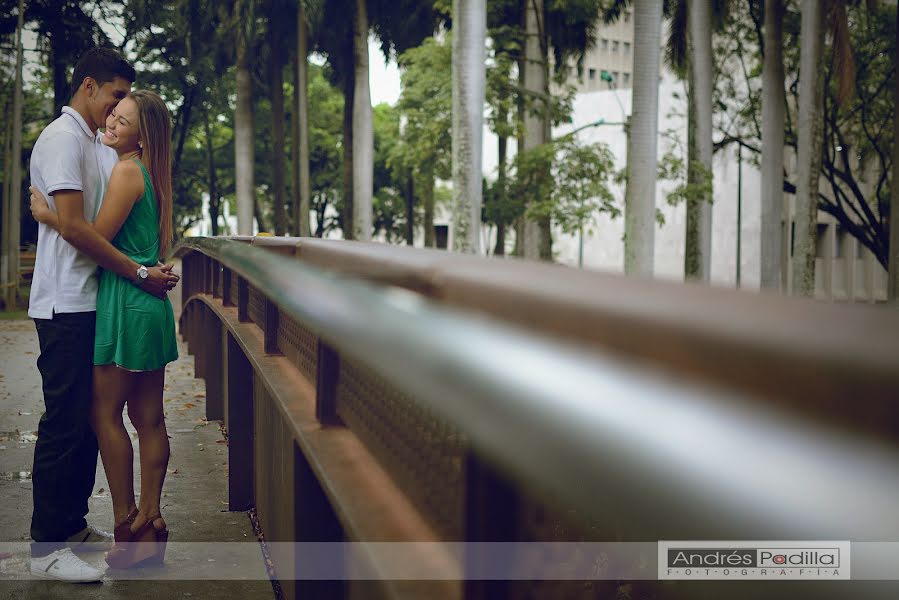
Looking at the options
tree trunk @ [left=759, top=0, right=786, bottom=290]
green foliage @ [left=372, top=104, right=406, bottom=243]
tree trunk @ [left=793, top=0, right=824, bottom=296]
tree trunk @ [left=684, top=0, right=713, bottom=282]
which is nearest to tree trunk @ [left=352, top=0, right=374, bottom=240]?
tree trunk @ [left=684, top=0, right=713, bottom=282]

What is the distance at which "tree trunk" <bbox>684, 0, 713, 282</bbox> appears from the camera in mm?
25359

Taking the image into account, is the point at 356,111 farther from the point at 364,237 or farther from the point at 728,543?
the point at 728,543

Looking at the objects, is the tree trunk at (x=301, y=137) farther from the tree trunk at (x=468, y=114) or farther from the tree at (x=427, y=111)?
the tree trunk at (x=468, y=114)

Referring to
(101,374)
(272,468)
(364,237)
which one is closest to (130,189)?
(101,374)

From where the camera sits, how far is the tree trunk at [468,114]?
65.3ft

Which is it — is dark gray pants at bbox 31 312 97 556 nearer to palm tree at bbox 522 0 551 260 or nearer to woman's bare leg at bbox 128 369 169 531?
woman's bare leg at bbox 128 369 169 531

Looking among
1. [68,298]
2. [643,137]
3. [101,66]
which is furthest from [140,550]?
[643,137]

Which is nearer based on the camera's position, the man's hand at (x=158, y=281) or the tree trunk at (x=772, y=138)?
the man's hand at (x=158, y=281)

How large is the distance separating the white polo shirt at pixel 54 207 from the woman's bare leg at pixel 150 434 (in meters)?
0.39

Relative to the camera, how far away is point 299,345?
11.9 ft

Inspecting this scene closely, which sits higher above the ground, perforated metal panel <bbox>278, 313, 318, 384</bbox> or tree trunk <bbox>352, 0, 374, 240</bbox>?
tree trunk <bbox>352, 0, 374, 240</bbox>

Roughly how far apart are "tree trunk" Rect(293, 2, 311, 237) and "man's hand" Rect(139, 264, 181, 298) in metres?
30.7

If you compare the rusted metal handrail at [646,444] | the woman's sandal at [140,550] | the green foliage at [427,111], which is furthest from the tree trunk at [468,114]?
the rusted metal handrail at [646,444]
